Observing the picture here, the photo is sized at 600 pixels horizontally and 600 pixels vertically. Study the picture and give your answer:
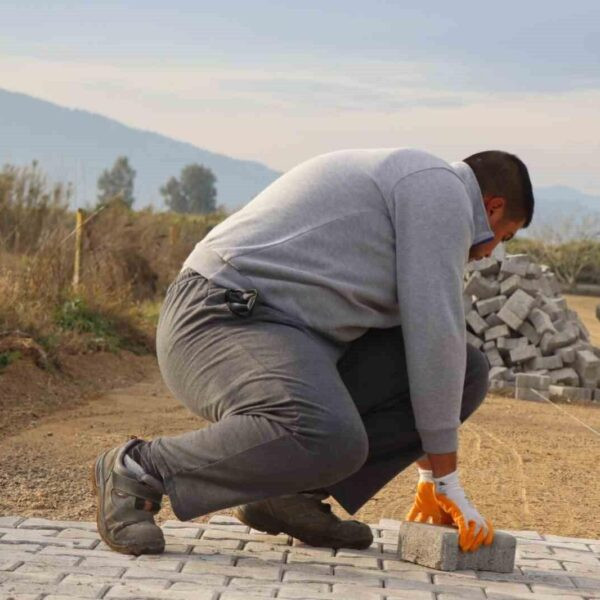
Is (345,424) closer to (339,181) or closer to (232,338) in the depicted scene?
(232,338)

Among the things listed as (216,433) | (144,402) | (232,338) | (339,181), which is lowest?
(144,402)

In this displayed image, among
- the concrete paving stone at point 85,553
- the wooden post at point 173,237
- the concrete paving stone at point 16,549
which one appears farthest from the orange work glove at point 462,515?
the wooden post at point 173,237

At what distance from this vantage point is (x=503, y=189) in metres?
3.87

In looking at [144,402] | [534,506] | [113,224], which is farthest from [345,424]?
[113,224]

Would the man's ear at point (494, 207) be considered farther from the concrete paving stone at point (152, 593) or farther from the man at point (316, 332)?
the concrete paving stone at point (152, 593)

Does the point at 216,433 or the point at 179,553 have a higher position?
the point at 216,433

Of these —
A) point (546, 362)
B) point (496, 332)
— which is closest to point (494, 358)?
point (496, 332)

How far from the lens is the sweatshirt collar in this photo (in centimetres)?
384

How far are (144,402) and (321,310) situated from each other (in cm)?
493

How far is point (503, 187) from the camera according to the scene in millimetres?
3863

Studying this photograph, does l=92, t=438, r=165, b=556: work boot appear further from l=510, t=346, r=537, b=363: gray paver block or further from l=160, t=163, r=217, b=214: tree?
l=160, t=163, r=217, b=214: tree

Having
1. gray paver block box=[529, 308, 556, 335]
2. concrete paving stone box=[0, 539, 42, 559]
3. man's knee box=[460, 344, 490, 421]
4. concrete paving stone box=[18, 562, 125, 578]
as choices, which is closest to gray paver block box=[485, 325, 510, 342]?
gray paver block box=[529, 308, 556, 335]

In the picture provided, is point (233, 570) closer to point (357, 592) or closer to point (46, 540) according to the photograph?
point (357, 592)

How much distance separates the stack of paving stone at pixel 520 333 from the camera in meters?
10.9
